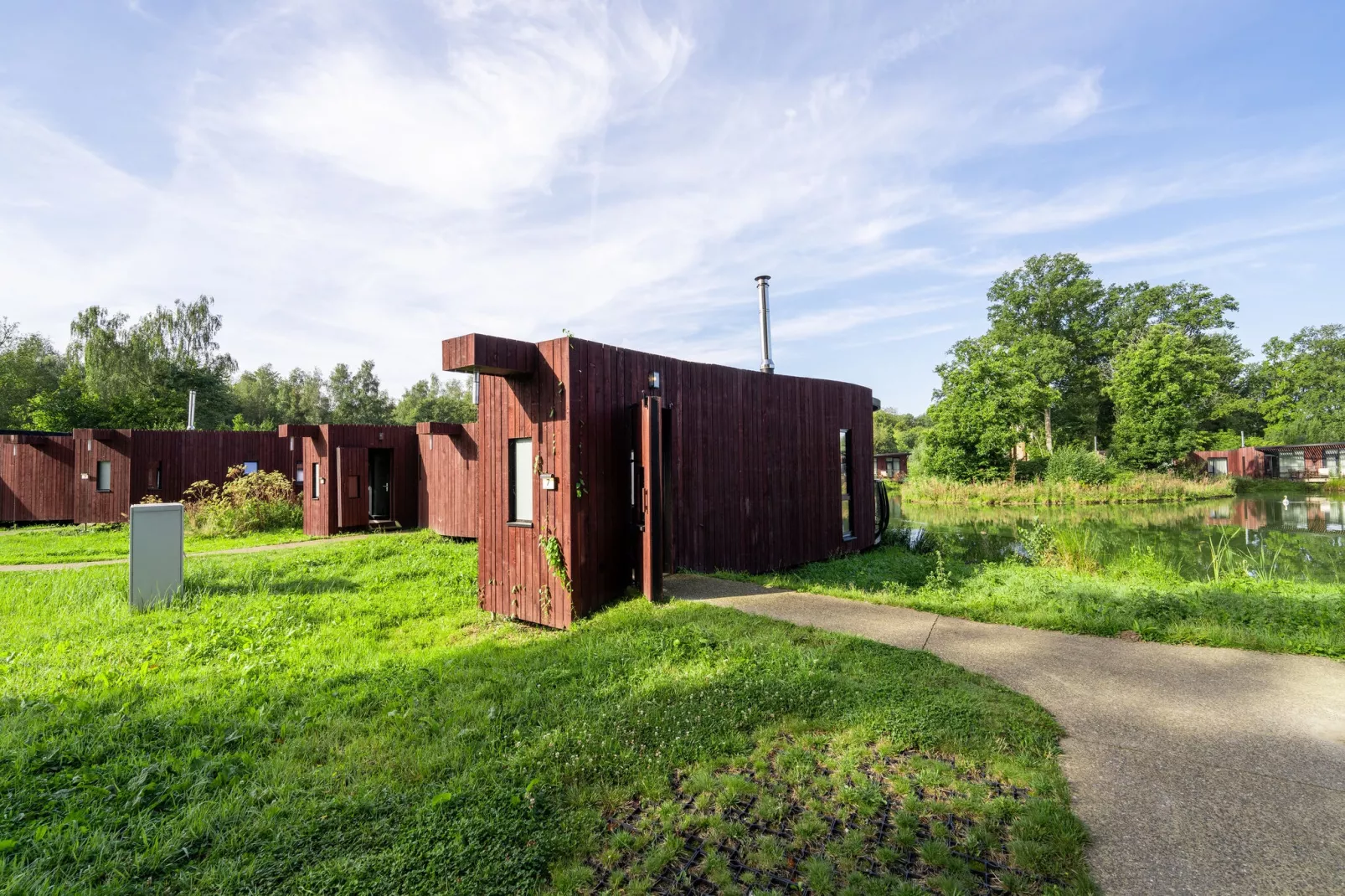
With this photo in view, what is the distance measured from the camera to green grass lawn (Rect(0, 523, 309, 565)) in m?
9.94

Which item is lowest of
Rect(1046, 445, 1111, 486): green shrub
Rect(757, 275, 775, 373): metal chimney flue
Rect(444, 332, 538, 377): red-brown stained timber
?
Rect(1046, 445, 1111, 486): green shrub

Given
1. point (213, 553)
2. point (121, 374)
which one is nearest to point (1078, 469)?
point (213, 553)

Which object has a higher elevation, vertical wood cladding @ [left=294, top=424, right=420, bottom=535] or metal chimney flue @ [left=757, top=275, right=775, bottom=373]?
metal chimney flue @ [left=757, top=275, right=775, bottom=373]

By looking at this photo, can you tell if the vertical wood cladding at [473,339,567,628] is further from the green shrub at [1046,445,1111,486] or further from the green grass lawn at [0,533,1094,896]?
the green shrub at [1046,445,1111,486]

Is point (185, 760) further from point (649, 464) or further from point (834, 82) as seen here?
point (834, 82)

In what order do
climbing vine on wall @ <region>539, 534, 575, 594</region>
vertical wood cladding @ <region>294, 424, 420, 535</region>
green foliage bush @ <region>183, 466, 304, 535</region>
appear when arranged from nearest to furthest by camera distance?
climbing vine on wall @ <region>539, 534, 575, 594</region>, vertical wood cladding @ <region>294, 424, 420, 535</region>, green foliage bush @ <region>183, 466, 304, 535</region>

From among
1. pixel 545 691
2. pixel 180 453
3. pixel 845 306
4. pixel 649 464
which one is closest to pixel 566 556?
pixel 649 464

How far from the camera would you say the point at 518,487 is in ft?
19.5

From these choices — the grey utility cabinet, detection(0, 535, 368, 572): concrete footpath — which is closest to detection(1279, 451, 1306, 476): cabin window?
detection(0, 535, 368, 572): concrete footpath

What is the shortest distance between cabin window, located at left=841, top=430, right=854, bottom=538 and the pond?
2394 millimetres

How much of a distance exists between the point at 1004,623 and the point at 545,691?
372 cm

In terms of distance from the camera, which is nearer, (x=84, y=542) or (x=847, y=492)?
(x=847, y=492)

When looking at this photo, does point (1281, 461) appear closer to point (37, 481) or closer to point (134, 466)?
point (134, 466)

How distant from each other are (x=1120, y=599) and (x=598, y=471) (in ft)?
16.8
